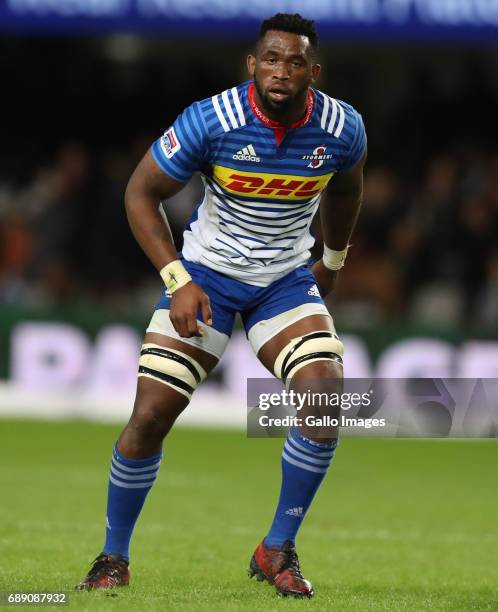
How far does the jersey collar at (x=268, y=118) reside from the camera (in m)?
6.13

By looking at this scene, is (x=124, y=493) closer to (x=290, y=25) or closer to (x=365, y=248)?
(x=290, y=25)

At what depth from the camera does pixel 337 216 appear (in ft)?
22.0

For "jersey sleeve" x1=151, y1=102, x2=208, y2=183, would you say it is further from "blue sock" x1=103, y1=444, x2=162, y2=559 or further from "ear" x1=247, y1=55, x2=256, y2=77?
"blue sock" x1=103, y1=444, x2=162, y2=559

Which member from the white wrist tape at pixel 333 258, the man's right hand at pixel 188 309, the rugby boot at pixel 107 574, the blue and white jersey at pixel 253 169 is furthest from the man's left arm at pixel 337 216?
the rugby boot at pixel 107 574

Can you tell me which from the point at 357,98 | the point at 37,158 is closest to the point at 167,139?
the point at 37,158

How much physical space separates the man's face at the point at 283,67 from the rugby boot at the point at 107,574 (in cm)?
202

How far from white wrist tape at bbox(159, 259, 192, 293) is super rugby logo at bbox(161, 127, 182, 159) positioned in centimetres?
46

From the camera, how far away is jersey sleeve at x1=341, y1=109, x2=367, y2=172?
20.8 ft

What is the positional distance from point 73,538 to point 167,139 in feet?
9.06

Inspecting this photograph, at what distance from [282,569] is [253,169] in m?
1.69

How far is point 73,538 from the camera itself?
7.93 meters

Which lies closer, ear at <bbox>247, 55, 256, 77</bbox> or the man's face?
the man's face

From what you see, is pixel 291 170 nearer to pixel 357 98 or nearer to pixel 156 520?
pixel 156 520

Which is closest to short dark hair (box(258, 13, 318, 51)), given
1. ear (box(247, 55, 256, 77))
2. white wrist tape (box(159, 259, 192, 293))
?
ear (box(247, 55, 256, 77))
